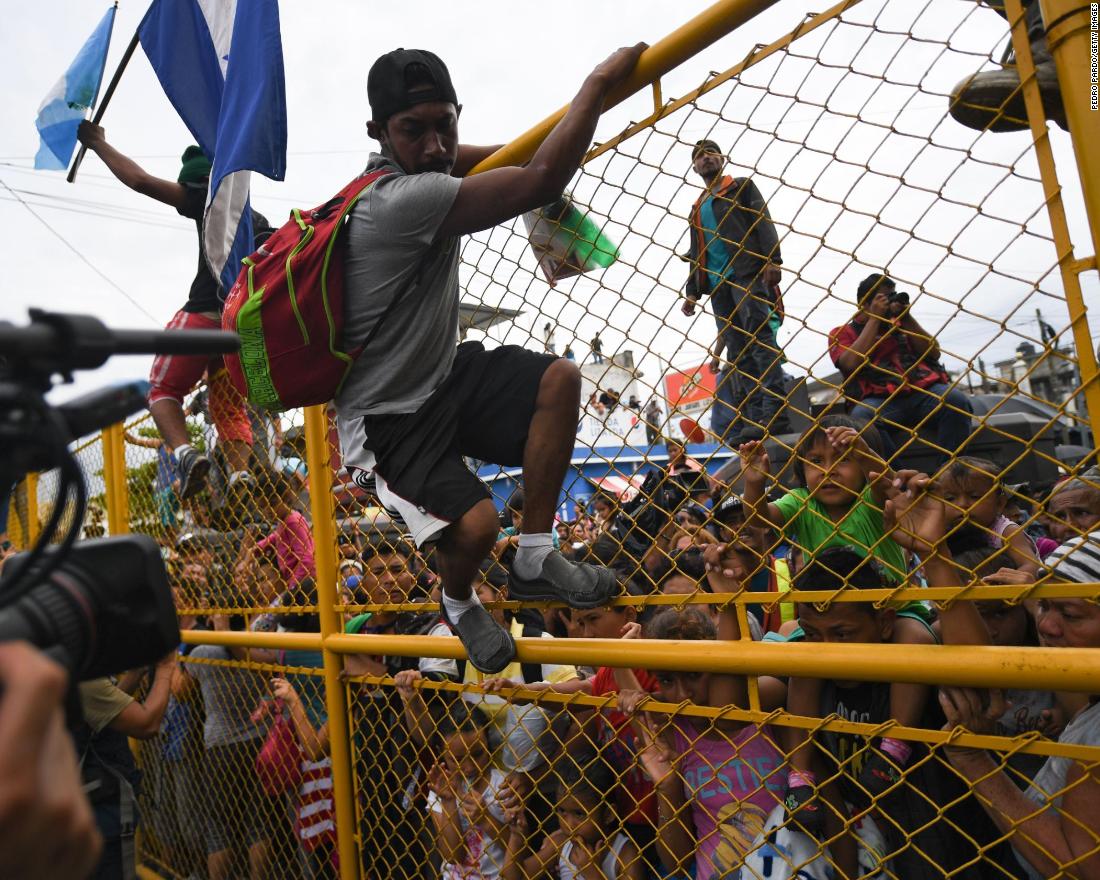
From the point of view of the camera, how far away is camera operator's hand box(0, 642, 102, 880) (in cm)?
57

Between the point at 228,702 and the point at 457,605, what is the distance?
8.42ft

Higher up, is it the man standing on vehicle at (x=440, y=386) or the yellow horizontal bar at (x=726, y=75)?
the yellow horizontal bar at (x=726, y=75)

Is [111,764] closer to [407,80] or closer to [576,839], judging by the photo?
[576,839]

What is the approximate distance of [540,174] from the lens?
164 cm

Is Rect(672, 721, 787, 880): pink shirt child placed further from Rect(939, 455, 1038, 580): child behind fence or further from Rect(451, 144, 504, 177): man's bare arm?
Rect(451, 144, 504, 177): man's bare arm

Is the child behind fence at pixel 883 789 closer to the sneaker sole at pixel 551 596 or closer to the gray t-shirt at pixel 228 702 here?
the sneaker sole at pixel 551 596

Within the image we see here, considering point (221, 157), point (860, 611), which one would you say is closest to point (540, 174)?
point (860, 611)

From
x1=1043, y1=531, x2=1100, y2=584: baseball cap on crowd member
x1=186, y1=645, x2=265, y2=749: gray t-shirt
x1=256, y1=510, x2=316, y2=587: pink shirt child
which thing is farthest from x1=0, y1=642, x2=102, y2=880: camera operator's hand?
x1=186, y1=645, x2=265, y2=749: gray t-shirt

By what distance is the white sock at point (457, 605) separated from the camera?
1942mm

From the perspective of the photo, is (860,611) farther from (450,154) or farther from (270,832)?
(270,832)

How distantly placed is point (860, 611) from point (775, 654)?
1.43ft

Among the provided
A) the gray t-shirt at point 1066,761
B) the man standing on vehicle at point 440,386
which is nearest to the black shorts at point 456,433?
the man standing on vehicle at point 440,386

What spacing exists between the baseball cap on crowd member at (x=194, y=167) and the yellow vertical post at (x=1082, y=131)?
369cm

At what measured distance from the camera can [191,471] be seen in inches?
133
